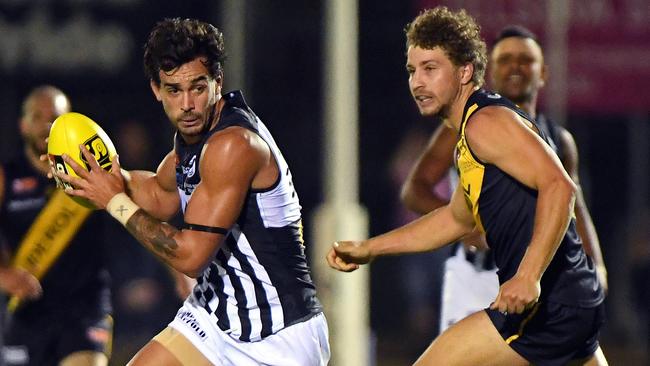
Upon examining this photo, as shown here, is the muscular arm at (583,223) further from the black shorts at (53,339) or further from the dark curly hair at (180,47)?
the black shorts at (53,339)

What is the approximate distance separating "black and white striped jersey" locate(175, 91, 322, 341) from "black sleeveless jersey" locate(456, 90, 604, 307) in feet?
2.26

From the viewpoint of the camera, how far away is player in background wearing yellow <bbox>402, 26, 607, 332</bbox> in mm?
6660

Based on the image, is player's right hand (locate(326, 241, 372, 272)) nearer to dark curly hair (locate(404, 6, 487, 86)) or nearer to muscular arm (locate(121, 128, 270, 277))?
muscular arm (locate(121, 128, 270, 277))

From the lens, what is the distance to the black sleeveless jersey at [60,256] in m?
7.09

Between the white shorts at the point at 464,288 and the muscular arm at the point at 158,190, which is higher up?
the muscular arm at the point at 158,190

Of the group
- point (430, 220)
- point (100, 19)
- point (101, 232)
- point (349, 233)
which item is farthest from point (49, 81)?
point (430, 220)

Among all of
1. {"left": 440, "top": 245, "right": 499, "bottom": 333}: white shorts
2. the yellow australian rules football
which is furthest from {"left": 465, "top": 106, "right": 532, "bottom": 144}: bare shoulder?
{"left": 440, "top": 245, "right": 499, "bottom": 333}: white shorts

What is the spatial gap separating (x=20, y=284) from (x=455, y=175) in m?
2.21

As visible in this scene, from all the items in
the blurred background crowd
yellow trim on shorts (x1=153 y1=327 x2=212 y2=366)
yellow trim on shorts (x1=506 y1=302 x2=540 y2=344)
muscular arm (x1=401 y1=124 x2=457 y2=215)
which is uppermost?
muscular arm (x1=401 y1=124 x2=457 y2=215)

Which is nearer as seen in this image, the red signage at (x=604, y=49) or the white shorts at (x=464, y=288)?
the white shorts at (x=464, y=288)

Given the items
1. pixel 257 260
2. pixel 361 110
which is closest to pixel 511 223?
pixel 257 260

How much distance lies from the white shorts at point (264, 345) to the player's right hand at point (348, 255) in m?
0.27

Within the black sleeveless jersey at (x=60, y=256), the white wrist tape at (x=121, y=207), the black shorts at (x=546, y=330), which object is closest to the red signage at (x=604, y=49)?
the black sleeveless jersey at (x=60, y=256)

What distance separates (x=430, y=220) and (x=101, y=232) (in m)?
2.25
